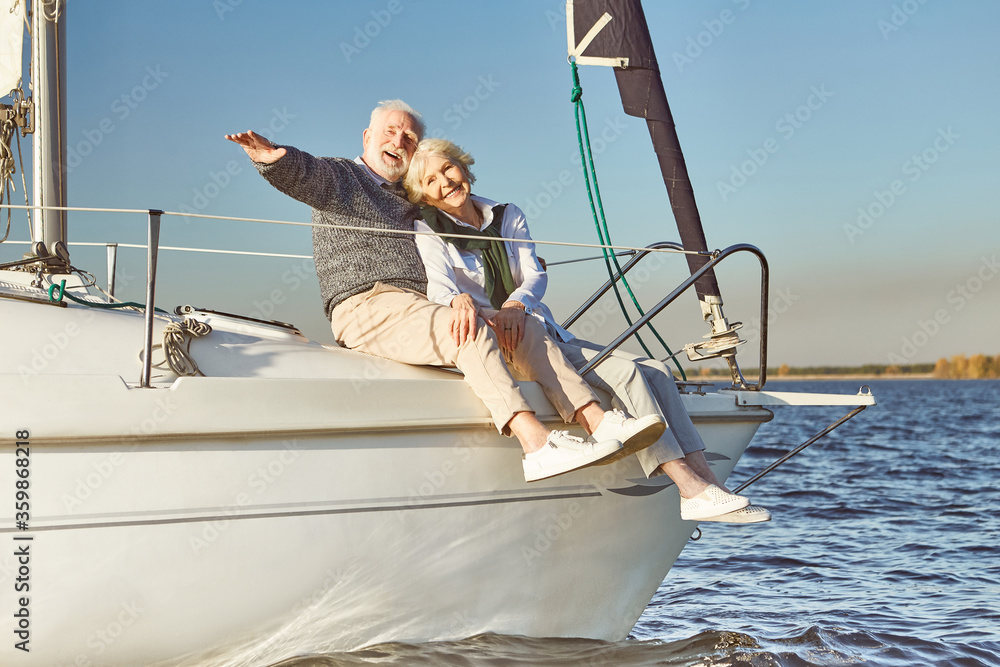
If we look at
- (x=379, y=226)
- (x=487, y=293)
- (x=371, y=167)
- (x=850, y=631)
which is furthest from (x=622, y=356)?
(x=850, y=631)

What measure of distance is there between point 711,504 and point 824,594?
2.96 m

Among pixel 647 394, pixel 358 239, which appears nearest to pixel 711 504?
pixel 647 394

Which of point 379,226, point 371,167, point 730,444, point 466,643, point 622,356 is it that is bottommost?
point 466,643

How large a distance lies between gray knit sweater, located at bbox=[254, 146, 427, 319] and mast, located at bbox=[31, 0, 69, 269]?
1.88 meters

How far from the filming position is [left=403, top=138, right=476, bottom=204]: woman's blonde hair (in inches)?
139

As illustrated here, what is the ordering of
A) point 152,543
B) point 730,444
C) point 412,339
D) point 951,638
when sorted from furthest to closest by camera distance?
1. point 951,638
2. point 730,444
3. point 412,339
4. point 152,543

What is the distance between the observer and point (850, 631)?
461 cm

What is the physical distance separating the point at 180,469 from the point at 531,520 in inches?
53.3

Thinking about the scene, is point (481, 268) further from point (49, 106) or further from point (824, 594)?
point (824, 594)

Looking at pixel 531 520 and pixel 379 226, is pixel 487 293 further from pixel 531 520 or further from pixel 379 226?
pixel 531 520

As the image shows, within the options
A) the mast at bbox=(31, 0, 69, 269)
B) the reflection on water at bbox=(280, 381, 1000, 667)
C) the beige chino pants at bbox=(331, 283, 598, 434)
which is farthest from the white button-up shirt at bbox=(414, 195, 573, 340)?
the mast at bbox=(31, 0, 69, 269)

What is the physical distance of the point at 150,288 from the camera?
2814 millimetres

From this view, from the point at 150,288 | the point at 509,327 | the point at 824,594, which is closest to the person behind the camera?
the point at 150,288

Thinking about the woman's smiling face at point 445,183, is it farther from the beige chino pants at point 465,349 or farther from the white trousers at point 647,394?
the white trousers at point 647,394
